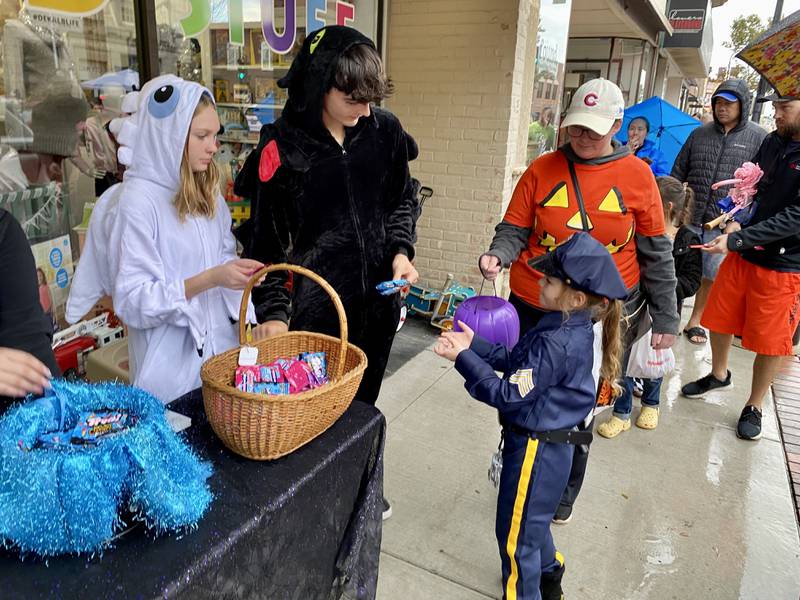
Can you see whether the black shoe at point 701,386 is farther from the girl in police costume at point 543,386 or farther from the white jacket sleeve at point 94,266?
the white jacket sleeve at point 94,266

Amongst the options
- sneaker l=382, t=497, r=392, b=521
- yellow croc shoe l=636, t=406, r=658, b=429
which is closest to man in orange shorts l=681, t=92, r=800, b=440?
yellow croc shoe l=636, t=406, r=658, b=429

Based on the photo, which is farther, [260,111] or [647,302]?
[260,111]

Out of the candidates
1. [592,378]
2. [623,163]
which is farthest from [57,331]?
[623,163]

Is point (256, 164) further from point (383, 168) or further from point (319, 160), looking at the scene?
point (383, 168)

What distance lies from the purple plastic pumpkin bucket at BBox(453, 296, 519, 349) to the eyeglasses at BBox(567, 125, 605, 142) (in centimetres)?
75

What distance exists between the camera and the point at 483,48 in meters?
5.11

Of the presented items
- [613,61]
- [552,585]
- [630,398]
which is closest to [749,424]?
[630,398]

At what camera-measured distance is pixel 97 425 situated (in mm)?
1216

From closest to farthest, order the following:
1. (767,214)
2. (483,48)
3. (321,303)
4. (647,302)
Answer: (321,303), (647,302), (767,214), (483,48)

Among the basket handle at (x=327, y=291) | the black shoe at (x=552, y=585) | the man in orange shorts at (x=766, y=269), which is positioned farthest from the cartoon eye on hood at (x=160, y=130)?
the man in orange shorts at (x=766, y=269)

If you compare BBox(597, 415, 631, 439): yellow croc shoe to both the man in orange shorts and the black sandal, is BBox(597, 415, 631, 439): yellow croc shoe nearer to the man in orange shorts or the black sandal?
the man in orange shorts

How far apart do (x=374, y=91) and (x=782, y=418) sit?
385cm

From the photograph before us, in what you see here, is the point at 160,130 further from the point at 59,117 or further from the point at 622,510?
the point at 622,510

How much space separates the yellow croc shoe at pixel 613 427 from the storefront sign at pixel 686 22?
12947mm
